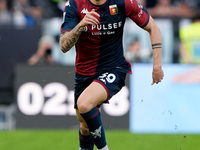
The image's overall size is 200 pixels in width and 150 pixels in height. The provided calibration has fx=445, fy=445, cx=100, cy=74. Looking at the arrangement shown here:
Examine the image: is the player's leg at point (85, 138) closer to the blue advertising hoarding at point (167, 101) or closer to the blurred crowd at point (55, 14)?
the blue advertising hoarding at point (167, 101)

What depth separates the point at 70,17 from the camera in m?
4.99

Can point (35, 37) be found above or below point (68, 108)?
above

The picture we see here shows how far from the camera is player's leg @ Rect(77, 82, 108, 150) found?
488cm

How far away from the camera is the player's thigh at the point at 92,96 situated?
488 centimetres

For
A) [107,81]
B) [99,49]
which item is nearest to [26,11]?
[99,49]

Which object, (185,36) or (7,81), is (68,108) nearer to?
(7,81)

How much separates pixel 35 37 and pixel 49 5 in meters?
1.32

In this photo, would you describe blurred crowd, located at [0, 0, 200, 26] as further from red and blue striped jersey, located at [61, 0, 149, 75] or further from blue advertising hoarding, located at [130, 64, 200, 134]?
red and blue striped jersey, located at [61, 0, 149, 75]

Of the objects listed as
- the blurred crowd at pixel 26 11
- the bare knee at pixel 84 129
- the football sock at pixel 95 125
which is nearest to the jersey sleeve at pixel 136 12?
the football sock at pixel 95 125

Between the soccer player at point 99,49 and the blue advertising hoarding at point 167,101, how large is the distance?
3.20 m

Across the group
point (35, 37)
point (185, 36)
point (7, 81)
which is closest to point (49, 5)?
point (35, 37)

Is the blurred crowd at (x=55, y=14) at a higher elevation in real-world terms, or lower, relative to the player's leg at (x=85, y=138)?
higher

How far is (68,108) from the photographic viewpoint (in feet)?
28.1

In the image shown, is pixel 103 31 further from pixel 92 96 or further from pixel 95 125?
pixel 95 125
